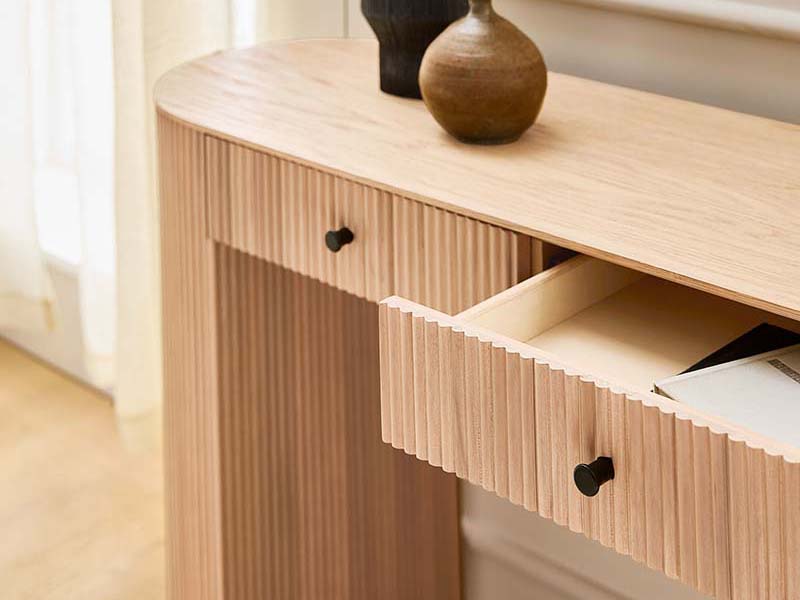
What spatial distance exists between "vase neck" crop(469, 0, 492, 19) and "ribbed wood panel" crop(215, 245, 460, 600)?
13.9 inches

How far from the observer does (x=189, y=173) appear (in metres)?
1.18

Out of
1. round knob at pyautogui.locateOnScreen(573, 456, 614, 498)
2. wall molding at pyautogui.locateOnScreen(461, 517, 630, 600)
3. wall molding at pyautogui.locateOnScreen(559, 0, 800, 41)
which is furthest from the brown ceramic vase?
wall molding at pyautogui.locateOnScreen(461, 517, 630, 600)

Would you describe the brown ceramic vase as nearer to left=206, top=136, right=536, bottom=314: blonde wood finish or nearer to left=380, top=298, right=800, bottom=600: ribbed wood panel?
left=206, top=136, right=536, bottom=314: blonde wood finish

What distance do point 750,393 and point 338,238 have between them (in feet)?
1.30

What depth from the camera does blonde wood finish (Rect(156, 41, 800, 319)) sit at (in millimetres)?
855

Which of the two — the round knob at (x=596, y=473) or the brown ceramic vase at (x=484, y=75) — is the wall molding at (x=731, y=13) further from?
the round knob at (x=596, y=473)

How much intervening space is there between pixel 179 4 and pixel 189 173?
22.2 inches

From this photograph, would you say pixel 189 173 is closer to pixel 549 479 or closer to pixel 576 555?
pixel 549 479

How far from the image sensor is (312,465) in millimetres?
1461

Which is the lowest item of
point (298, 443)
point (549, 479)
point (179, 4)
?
point (298, 443)

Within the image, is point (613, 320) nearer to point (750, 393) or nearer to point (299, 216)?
point (750, 393)

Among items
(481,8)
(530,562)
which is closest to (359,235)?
(481,8)

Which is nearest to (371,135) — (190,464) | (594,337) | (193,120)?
(193,120)

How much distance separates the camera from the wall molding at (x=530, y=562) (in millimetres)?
1484
